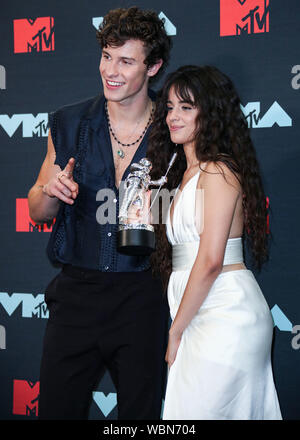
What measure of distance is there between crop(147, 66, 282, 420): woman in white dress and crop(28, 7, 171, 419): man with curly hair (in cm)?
12

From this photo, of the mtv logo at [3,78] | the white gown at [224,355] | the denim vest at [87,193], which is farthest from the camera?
the mtv logo at [3,78]

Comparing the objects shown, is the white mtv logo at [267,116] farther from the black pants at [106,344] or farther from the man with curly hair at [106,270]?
the black pants at [106,344]

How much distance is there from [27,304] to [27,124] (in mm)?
959

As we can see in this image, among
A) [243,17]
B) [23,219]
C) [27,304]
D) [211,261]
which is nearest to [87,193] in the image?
[211,261]

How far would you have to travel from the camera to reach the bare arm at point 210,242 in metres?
1.59

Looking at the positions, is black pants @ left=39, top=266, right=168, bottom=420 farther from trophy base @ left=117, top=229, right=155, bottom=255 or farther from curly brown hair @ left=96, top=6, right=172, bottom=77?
curly brown hair @ left=96, top=6, right=172, bottom=77

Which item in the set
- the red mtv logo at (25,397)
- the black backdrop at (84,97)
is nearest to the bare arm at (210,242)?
the black backdrop at (84,97)

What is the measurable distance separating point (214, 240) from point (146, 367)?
1.84 ft

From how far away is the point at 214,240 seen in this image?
1.59 metres

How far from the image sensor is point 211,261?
1588 mm

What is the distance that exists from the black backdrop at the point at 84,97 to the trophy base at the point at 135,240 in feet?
2.78

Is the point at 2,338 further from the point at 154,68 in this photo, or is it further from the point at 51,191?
the point at 154,68

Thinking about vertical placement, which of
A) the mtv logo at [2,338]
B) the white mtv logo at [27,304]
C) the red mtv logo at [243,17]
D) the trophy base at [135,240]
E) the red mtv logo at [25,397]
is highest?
the red mtv logo at [243,17]
